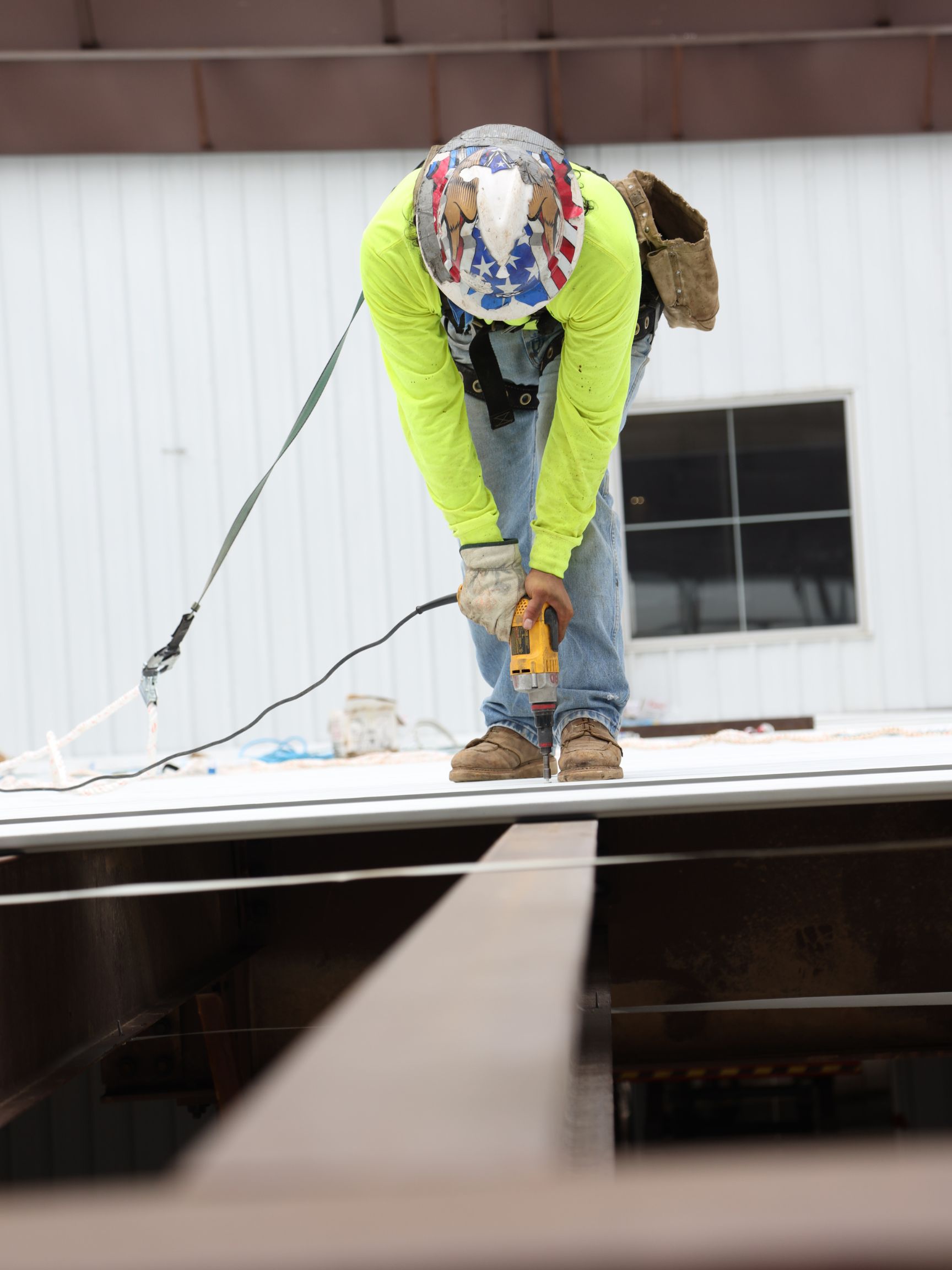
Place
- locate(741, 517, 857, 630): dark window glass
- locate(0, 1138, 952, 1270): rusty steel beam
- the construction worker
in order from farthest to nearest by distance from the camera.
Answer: locate(741, 517, 857, 630): dark window glass → the construction worker → locate(0, 1138, 952, 1270): rusty steel beam

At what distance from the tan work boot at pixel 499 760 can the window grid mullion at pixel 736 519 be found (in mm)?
4003

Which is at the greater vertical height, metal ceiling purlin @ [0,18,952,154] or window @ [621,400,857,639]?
metal ceiling purlin @ [0,18,952,154]

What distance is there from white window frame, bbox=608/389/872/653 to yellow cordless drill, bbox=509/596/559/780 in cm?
402

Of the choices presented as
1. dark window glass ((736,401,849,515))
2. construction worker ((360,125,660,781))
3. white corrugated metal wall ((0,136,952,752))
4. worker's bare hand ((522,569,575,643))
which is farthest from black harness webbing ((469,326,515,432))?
dark window glass ((736,401,849,515))

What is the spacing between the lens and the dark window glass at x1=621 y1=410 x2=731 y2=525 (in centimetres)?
616

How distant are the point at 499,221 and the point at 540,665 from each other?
0.76 meters

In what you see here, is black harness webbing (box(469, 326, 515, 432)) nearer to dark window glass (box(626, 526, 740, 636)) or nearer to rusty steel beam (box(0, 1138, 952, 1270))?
rusty steel beam (box(0, 1138, 952, 1270))

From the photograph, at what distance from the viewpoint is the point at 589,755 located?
6.53ft

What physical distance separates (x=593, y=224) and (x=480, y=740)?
102 cm

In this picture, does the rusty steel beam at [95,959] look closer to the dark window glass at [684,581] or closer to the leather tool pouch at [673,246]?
the leather tool pouch at [673,246]

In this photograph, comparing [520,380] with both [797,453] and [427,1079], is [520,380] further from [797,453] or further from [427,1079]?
A: [797,453]

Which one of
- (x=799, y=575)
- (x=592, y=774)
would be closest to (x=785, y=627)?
(x=799, y=575)

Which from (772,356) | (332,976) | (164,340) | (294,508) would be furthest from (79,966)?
(772,356)

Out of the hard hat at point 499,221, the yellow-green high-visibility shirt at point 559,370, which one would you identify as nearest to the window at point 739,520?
the yellow-green high-visibility shirt at point 559,370
